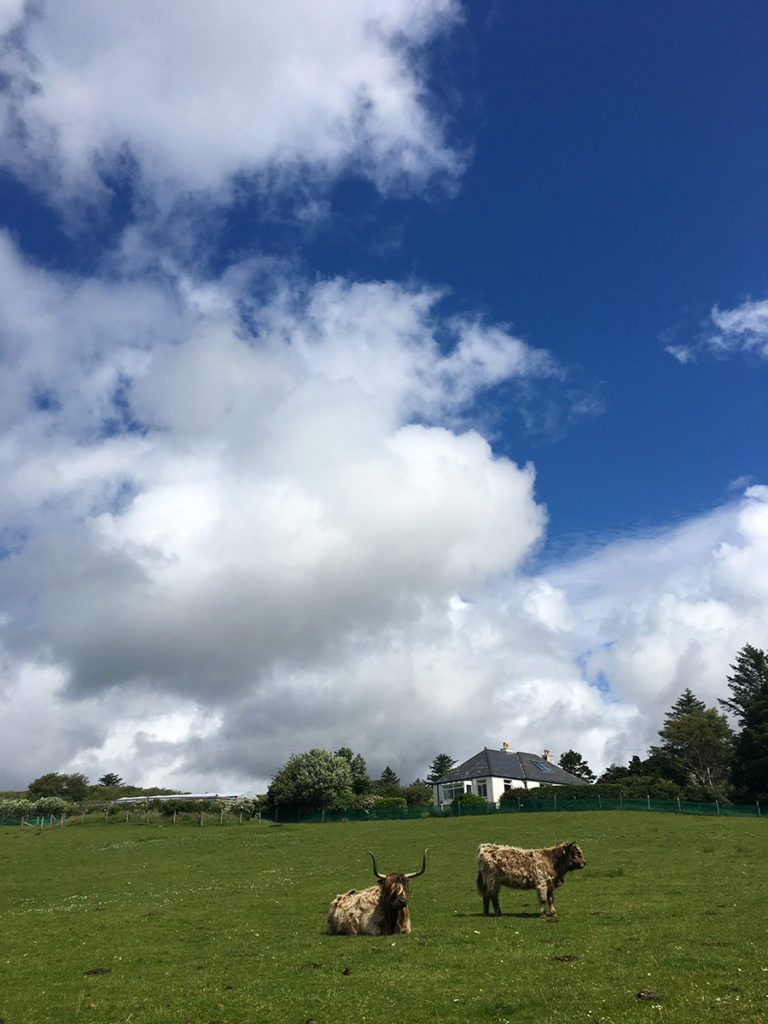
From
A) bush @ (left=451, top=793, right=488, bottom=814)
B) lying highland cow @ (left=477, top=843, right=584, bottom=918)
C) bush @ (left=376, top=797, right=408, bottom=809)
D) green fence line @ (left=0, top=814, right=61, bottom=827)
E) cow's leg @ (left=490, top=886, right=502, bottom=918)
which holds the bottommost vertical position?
green fence line @ (left=0, top=814, right=61, bottom=827)

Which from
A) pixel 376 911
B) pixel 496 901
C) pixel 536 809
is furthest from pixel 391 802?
pixel 376 911

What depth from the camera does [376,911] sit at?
20.7 metres

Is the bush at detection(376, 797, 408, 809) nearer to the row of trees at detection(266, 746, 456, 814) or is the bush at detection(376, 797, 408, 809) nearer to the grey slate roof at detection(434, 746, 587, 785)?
the row of trees at detection(266, 746, 456, 814)

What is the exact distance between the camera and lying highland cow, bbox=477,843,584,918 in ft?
71.4

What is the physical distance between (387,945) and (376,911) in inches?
105

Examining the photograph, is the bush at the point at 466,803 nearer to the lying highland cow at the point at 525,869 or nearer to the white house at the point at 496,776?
the white house at the point at 496,776

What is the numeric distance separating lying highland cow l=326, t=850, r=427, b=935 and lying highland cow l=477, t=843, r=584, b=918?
8.98ft

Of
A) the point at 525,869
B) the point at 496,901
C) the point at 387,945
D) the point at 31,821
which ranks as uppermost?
the point at 525,869

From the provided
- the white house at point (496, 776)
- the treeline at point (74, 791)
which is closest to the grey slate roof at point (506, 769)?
the white house at point (496, 776)

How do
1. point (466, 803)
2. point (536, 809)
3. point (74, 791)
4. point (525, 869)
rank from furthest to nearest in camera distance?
point (74, 791), point (466, 803), point (536, 809), point (525, 869)

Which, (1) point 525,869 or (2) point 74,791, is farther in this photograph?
(2) point 74,791

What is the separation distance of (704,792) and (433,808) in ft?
96.7

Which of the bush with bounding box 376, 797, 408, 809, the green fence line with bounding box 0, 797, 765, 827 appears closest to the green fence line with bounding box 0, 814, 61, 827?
the green fence line with bounding box 0, 797, 765, 827

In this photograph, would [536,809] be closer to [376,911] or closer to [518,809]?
[518,809]
